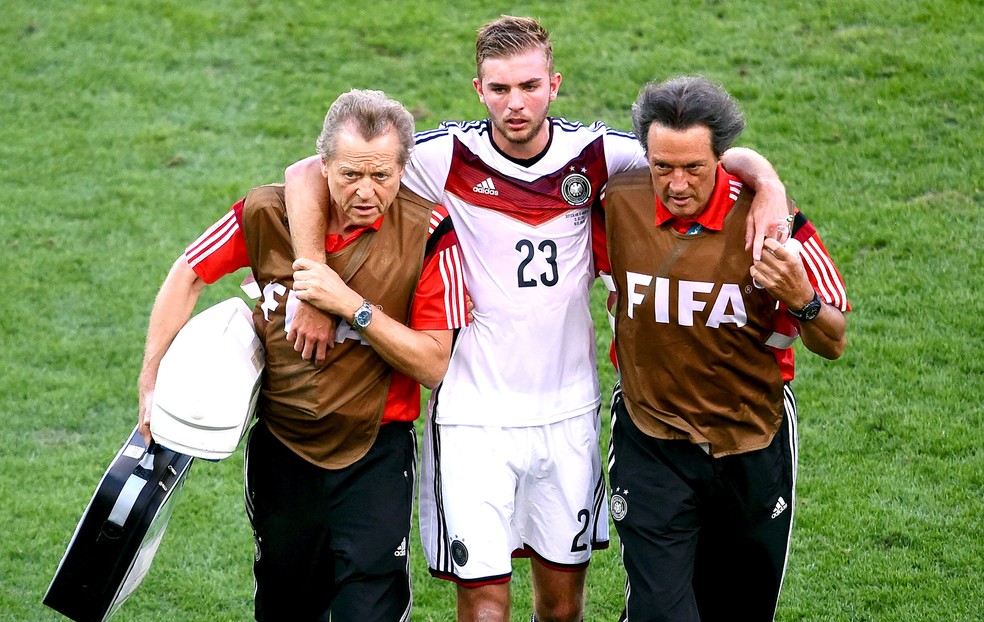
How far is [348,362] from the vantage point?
173 inches

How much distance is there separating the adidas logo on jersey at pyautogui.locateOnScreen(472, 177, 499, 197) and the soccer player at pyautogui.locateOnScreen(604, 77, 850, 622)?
16.0 inches

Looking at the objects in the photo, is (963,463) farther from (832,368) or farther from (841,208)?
(841,208)

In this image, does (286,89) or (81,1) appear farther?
(81,1)

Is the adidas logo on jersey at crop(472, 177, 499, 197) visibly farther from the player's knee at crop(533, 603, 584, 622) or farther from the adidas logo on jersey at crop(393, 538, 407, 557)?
the player's knee at crop(533, 603, 584, 622)

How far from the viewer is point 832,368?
7531mm

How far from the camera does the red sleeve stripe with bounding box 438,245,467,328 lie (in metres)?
4.44

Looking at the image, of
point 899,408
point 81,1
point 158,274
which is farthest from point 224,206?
point 899,408

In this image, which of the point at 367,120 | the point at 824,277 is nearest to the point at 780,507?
the point at 824,277

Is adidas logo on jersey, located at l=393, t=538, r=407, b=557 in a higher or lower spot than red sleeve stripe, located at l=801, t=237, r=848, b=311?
lower

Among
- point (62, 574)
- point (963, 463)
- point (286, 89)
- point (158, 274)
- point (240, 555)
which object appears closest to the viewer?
point (62, 574)

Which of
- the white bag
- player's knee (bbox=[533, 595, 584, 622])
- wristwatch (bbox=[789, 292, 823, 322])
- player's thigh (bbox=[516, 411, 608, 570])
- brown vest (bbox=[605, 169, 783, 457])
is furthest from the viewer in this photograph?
player's knee (bbox=[533, 595, 584, 622])

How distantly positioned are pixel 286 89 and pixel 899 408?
5986mm

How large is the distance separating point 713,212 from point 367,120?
1198mm

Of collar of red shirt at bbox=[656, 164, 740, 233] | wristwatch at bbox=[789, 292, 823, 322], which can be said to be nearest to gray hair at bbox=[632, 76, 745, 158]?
collar of red shirt at bbox=[656, 164, 740, 233]
